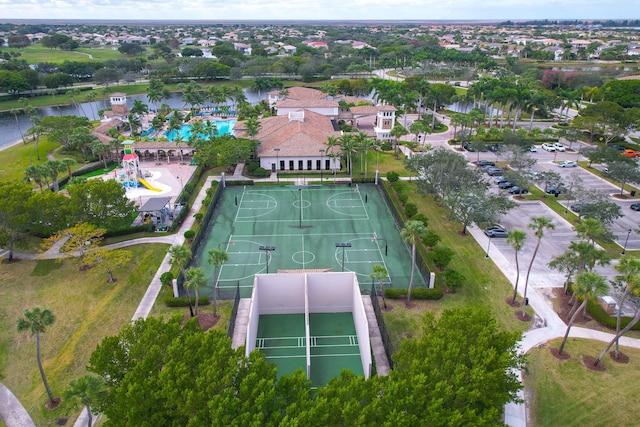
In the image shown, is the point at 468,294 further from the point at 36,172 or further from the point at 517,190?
the point at 36,172

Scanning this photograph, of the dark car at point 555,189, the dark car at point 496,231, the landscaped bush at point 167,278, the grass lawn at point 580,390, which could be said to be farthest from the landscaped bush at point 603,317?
the landscaped bush at point 167,278

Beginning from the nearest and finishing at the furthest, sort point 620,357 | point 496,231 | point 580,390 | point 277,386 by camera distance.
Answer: point 277,386 < point 580,390 < point 620,357 < point 496,231

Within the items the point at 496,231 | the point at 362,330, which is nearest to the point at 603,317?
the point at 496,231

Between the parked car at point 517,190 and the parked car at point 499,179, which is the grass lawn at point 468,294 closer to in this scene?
the parked car at point 517,190

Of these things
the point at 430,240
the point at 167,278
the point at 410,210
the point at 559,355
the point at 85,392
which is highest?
the point at 85,392

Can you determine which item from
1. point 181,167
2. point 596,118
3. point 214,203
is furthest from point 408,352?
point 596,118

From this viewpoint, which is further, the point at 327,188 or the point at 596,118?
the point at 596,118

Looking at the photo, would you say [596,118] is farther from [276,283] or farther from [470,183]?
[276,283]
